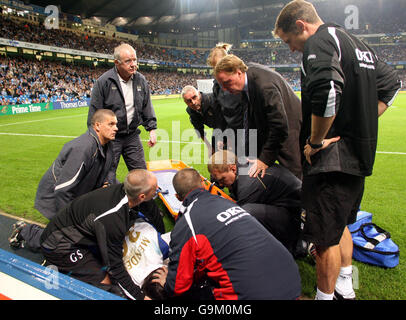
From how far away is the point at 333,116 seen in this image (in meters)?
1.63

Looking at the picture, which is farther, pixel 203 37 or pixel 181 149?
pixel 203 37

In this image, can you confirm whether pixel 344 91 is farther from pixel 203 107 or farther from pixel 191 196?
pixel 203 107

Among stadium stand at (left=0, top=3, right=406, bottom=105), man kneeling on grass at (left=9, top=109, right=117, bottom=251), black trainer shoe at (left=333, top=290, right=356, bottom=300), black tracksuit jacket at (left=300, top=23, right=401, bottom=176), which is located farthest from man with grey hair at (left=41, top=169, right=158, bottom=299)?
stadium stand at (left=0, top=3, right=406, bottom=105)

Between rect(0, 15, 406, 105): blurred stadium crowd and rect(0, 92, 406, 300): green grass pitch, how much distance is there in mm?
12762

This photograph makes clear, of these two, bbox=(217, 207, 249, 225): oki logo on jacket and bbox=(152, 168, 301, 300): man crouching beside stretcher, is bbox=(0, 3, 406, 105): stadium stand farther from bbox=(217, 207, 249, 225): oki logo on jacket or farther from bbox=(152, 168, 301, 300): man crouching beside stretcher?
bbox=(217, 207, 249, 225): oki logo on jacket

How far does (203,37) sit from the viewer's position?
66688mm

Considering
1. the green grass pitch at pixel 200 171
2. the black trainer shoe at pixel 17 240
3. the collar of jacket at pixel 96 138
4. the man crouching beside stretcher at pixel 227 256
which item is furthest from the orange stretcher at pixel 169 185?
the black trainer shoe at pixel 17 240

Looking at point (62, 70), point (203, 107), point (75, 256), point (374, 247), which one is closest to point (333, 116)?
point (374, 247)

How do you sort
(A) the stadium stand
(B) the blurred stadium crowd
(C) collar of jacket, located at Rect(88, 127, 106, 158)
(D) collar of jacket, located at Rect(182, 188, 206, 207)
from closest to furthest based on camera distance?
(D) collar of jacket, located at Rect(182, 188, 206, 207) < (C) collar of jacket, located at Rect(88, 127, 106, 158) < (B) the blurred stadium crowd < (A) the stadium stand

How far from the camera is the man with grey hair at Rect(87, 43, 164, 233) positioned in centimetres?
349

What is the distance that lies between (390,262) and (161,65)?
55135mm

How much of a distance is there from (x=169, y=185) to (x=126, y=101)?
4.92ft

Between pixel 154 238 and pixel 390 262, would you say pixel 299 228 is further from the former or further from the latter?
pixel 154 238
